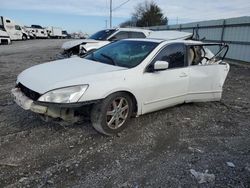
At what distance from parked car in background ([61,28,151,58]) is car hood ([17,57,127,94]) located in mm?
5688

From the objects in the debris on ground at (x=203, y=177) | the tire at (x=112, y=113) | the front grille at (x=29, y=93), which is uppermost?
the front grille at (x=29, y=93)

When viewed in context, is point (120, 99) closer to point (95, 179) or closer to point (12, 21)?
point (95, 179)

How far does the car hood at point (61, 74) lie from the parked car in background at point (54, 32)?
163ft

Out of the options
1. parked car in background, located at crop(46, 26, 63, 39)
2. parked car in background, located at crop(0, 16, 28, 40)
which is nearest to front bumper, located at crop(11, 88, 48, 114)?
parked car in background, located at crop(0, 16, 28, 40)

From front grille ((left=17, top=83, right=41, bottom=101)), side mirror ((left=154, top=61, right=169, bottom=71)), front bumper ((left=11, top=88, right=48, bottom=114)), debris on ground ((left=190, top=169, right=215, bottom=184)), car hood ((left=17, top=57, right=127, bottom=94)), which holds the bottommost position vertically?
debris on ground ((left=190, top=169, right=215, bottom=184))

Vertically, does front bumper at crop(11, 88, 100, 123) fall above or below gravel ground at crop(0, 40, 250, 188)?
above

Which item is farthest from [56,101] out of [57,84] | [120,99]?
[120,99]

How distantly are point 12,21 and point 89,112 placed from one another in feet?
108

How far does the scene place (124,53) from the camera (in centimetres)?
475

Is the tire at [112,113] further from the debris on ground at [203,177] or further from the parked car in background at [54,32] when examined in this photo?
the parked car in background at [54,32]

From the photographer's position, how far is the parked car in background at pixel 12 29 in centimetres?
2992

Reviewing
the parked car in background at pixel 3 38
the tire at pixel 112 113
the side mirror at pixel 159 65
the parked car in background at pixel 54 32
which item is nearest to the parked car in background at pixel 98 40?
the side mirror at pixel 159 65

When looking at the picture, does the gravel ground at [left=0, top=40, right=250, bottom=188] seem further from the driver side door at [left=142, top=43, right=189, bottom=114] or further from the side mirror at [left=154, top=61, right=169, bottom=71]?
the side mirror at [left=154, top=61, right=169, bottom=71]

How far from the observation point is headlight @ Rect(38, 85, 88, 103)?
3.45m
